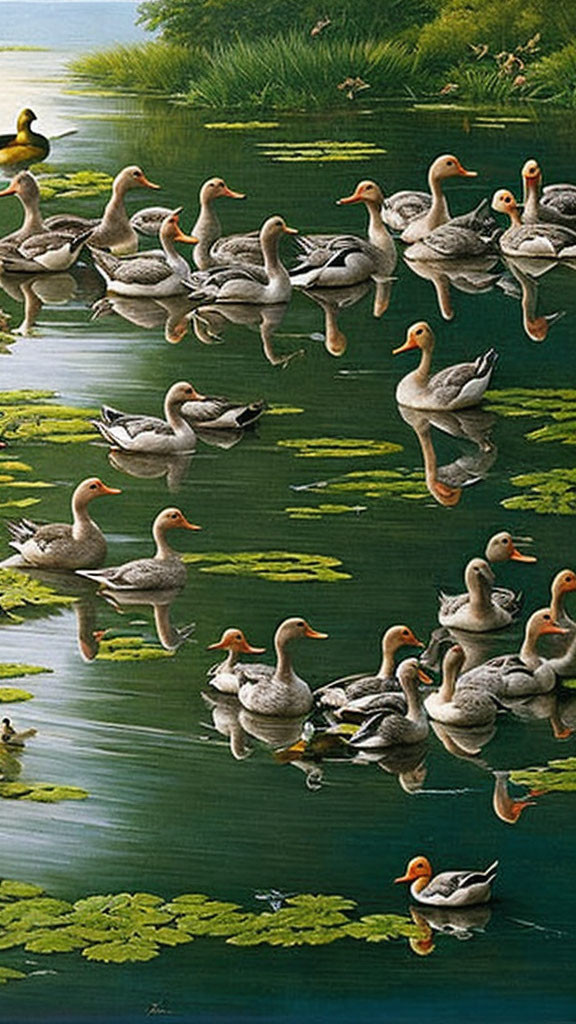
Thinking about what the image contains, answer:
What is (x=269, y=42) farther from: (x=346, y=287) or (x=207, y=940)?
(x=207, y=940)

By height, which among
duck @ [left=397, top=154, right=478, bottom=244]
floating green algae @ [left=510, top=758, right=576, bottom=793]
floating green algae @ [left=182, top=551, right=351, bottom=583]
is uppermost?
floating green algae @ [left=510, top=758, right=576, bottom=793]

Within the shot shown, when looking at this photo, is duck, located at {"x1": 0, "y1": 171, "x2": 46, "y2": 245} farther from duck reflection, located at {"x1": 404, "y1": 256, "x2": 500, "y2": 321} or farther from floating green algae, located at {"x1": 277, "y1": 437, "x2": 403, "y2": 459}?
floating green algae, located at {"x1": 277, "y1": 437, "x2": 403, "y2": 459}

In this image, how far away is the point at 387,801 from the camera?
590 centimetres

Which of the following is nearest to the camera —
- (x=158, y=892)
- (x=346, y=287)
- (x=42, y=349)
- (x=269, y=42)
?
(x=158, y=892)

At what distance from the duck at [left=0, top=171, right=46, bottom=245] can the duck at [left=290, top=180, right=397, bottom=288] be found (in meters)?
1.24

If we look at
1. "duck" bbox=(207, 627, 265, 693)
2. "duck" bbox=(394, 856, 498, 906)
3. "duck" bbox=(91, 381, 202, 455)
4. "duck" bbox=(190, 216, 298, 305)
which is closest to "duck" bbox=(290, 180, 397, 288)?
"duck" bbox=(190, 216, 298, 305)

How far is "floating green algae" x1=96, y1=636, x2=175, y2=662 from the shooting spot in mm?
6742

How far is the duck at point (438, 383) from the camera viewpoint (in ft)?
29.5

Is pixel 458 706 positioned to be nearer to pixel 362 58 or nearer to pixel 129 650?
pixel 129 650

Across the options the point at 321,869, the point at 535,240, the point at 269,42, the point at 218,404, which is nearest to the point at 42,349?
the point at 218,404

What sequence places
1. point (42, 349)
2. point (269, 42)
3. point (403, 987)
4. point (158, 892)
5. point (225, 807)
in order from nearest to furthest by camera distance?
point (403, 987) < point (158, 892) < point (225, 807) < point (42, 349) < point (269, 42)

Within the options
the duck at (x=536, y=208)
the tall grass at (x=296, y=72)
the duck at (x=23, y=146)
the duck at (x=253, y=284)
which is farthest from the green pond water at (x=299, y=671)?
the tall grass at (x=296, y=72)

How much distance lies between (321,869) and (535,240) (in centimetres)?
645

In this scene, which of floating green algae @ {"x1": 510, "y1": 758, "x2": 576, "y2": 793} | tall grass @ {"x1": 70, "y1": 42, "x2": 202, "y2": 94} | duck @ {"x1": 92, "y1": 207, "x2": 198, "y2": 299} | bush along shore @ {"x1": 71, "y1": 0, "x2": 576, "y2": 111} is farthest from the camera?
tall grass @ {"x1": 70, "y1": 42, "x2": 202, "y2": 94}
